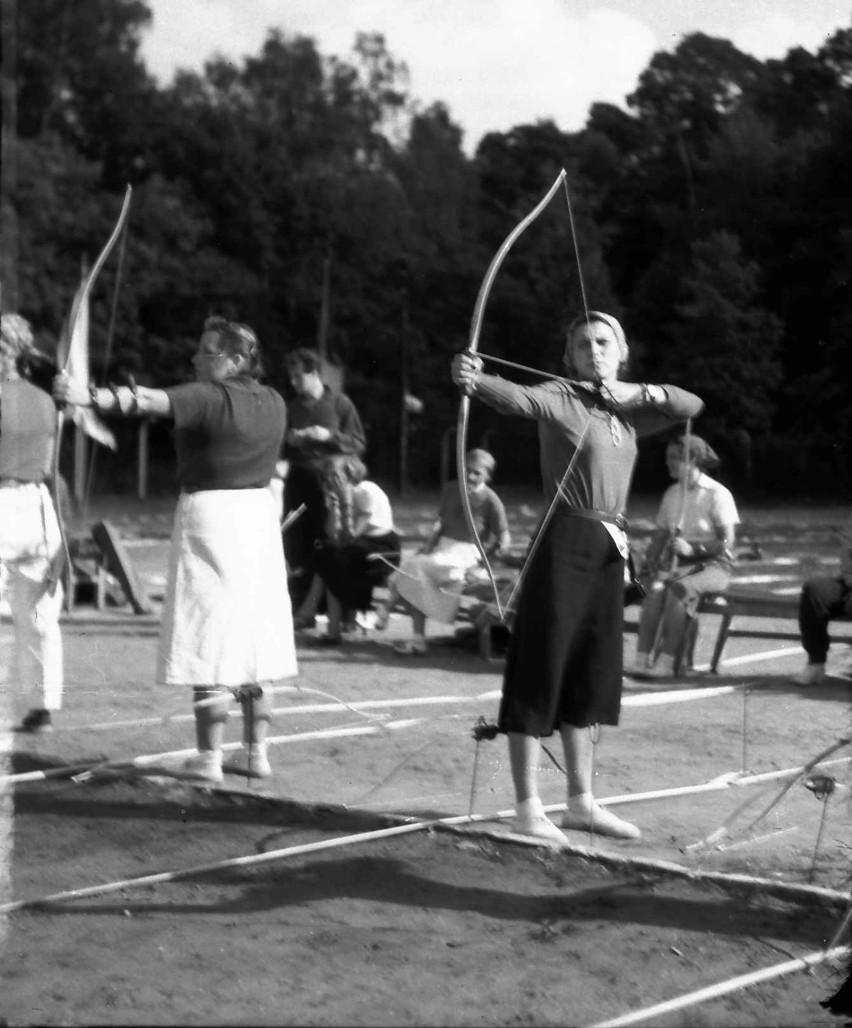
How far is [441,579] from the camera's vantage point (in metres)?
9.92

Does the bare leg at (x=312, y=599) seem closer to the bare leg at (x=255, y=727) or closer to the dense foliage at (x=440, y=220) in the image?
the dense foliage at (x=440, y=220)

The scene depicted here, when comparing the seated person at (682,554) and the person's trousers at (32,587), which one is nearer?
Result: the person's trousers at (32,587)

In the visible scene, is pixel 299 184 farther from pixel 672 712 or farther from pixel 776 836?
pixel 776 836

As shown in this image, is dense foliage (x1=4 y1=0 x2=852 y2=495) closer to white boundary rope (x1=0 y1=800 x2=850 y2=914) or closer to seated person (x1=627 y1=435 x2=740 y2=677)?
seated person (x1=627 y1=435 x2=740 y2=677)

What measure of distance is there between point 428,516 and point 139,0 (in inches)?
326

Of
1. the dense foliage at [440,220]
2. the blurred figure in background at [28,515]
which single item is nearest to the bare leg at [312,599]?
the dense foliage at [440,220]

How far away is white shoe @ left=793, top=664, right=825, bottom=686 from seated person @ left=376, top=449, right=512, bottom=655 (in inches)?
78.2

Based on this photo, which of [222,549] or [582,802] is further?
[222,549]

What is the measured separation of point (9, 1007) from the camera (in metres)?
3.53

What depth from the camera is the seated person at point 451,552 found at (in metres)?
9.88

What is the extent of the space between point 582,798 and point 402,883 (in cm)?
77

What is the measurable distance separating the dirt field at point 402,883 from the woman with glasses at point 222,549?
0.35 m

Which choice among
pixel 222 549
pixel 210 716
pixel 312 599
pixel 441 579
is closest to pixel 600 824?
pixel 210 716

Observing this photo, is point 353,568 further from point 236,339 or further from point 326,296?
point 326,296
